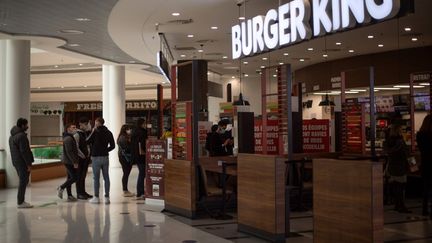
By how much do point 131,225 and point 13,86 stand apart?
21.9ft

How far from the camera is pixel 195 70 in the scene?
7.24 m

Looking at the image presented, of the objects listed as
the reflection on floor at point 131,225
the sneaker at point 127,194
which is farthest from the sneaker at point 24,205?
the sneaker at point 127,194

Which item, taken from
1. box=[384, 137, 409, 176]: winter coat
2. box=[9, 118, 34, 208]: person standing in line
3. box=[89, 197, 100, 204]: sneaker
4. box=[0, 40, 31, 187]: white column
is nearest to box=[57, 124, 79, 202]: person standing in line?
box=[89, 197, 100, 204]: sneaker

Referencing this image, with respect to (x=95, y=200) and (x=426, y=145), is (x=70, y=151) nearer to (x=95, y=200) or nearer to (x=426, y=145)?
(x=95, y=200)

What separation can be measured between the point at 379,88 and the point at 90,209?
992 centimetres

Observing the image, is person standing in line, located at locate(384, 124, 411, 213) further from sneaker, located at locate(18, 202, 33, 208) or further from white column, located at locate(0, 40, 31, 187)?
white column, located at locate(0, 40, 31, 187)

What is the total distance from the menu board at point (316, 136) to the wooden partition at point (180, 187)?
3065 millimetres

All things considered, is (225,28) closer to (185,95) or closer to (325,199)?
(185,95)

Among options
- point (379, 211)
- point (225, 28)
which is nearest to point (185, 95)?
point (225, 28)

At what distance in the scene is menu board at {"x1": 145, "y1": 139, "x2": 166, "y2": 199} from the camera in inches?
335

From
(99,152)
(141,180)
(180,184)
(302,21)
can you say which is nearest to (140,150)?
(141,180)

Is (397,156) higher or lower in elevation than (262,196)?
higher

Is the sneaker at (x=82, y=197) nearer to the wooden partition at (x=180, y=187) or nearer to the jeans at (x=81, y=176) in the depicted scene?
the jeans at (x=81, y=176)

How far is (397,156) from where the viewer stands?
7.75 metres
